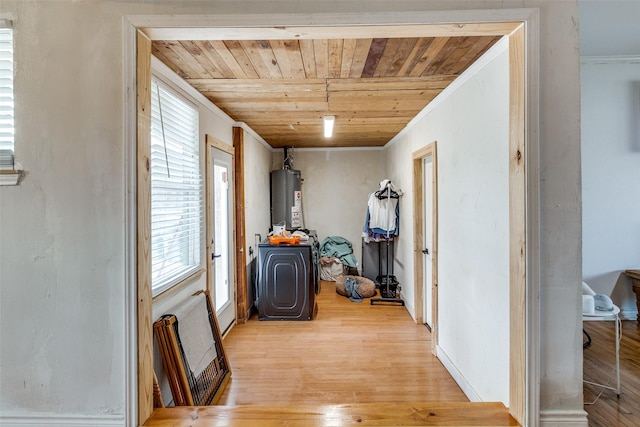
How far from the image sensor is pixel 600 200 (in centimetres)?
365

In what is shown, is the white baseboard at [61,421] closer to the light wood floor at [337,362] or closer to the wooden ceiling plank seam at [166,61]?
the light wood floor at [337,362]

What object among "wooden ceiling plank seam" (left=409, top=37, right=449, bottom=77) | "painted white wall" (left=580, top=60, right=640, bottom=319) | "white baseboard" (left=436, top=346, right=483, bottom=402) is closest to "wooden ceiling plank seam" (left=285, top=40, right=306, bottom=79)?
"wooden ceiling plank seam" (left=409, top=37, right=449, bottom=77)

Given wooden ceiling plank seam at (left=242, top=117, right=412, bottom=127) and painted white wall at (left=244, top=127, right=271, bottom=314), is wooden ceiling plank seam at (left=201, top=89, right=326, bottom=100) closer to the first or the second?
wooden ceiling plank seam at (left=242, top=117, right=412, bottom=127)

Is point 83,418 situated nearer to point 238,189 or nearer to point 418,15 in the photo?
point 418,15

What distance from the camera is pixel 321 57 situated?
1983mm

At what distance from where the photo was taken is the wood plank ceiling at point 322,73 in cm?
182

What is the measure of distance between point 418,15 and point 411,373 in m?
2.61

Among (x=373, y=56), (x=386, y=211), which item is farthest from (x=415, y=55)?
(x=386, y=211)

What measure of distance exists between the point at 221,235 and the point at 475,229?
2.55m

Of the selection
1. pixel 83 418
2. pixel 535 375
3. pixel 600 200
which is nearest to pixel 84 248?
pixel 83 418

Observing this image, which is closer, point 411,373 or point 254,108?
point 411,373

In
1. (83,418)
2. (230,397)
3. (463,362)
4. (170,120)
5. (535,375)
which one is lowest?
(230,397)

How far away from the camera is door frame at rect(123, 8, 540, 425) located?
4.06ft

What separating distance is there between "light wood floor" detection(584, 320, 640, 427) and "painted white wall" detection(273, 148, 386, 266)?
3490 millimetres
